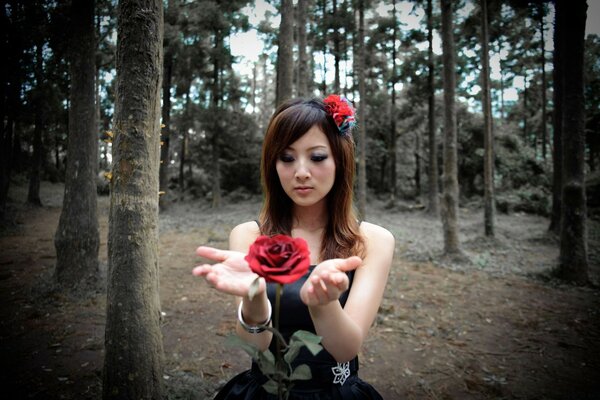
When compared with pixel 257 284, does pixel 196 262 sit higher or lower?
lower

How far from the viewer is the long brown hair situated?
5.34 feet

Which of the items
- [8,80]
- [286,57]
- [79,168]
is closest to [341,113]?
[79,168]

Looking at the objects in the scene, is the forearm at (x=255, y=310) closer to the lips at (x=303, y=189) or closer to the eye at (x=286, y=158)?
the lips at (x=303, y=189)

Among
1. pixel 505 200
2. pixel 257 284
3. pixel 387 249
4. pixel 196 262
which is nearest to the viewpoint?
pixel 257 284

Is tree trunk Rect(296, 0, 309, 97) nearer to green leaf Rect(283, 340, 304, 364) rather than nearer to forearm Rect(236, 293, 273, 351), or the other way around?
forearm Rect(236, 293, 273, 351)

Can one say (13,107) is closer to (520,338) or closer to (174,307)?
(174,307)

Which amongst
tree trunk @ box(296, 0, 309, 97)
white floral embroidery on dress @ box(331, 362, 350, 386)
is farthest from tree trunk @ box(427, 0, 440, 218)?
white floral embroidery on dress @ box(331, 362, 350, 386)

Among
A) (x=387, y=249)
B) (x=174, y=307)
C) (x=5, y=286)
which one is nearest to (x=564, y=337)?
(x=387, y=249)

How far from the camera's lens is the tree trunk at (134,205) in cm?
219

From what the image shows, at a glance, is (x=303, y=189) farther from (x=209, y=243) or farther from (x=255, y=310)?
(x=209, y=243)

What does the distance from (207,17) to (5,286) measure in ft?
49.4

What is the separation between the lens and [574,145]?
21.0ft

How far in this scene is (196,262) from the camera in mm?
8297

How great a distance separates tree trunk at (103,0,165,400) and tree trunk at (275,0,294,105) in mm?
4351
